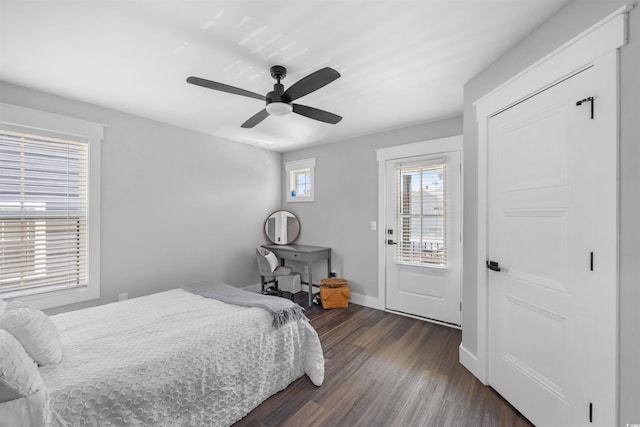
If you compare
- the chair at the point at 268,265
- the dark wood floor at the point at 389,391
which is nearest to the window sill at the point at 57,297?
the chair at the point at 268,265

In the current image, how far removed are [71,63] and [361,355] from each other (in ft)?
11.2

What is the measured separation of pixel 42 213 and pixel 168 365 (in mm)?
2233

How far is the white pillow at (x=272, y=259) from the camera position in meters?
4.00

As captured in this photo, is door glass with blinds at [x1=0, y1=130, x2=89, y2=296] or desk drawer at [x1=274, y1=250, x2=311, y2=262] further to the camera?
desk drawer at [x1=274, y1=250, x2=311, y2=262]

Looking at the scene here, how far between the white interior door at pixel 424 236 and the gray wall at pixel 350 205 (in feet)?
0.86

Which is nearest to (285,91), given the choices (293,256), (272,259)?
(293,256)

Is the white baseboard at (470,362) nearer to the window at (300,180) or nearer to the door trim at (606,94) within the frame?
the door trim at (606,94)

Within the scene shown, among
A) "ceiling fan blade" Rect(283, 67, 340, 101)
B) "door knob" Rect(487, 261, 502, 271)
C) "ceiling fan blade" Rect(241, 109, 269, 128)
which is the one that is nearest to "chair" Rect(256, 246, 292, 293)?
"ceiling fan blade" Rect(241, 109, 269, 128)

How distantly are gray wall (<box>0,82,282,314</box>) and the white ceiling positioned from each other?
1.40ft

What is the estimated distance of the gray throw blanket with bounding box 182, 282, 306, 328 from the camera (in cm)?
211

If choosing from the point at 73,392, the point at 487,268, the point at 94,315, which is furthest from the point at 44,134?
the point at 487,268

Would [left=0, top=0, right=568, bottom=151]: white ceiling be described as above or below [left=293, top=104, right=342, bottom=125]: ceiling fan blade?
above

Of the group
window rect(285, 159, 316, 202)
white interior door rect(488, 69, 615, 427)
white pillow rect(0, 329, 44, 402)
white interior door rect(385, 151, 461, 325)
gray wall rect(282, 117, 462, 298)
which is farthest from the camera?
window rect(285, 159, 316, 202)

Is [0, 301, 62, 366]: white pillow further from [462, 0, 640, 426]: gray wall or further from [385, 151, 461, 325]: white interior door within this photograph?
[385, 151, 461, 325]: white interior door
